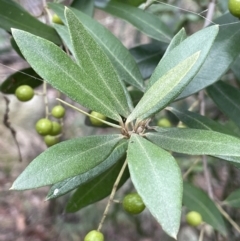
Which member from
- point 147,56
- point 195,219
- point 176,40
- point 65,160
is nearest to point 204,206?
point 195,219

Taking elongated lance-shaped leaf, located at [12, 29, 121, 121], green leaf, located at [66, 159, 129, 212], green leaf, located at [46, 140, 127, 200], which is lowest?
green leaf, located at [66, 159, 129, 212]

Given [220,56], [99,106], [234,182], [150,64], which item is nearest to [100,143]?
[99,106]

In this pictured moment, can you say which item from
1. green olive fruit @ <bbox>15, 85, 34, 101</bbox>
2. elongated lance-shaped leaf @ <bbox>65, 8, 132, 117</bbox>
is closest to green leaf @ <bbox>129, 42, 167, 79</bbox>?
green olive fruit @ <bbox>15, 85, 34, 101</bbox>

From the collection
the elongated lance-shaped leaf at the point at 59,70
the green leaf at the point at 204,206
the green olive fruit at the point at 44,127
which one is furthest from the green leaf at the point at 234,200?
the elongated lance-shaped leaf at the point at 59,70

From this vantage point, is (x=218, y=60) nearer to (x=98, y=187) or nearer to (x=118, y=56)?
(x=118, y=56)

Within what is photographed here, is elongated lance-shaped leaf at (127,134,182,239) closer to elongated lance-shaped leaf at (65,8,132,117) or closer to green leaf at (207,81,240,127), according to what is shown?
elongated lance-shaped leaf at (65,8,132,117)
